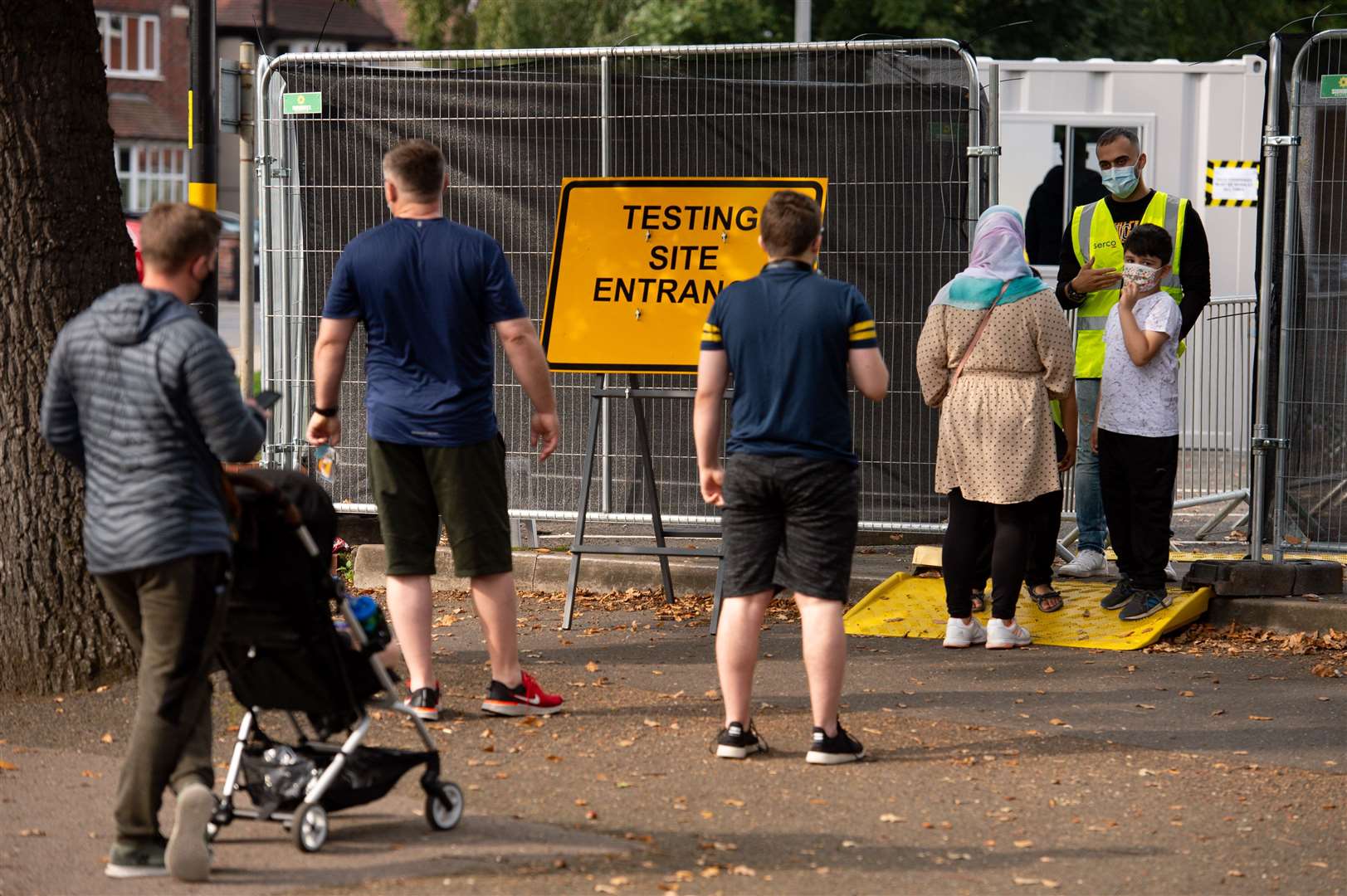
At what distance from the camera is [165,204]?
15.9 feet

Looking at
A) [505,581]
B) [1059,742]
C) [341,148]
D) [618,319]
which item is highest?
[341,148]

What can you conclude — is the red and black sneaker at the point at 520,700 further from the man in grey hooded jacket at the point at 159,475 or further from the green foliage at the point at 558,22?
the green foliage at the point at 558,22

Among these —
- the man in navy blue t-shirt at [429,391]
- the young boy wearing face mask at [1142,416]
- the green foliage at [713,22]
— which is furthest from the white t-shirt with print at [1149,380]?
the green foliage at [713,22]

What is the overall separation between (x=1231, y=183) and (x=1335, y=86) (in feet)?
23.2

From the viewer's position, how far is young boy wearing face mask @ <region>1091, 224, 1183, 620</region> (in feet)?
26.0

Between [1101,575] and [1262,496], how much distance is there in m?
0.92

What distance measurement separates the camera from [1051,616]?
8.34 metres

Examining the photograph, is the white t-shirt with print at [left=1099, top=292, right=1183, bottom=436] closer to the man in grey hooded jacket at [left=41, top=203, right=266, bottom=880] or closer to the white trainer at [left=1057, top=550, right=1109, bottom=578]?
the white trainer at [left=1057, top=550, right=1109, bottom=578]

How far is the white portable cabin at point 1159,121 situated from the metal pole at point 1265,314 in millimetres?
6696

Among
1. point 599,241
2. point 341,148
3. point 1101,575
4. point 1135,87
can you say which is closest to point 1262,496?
point 1101,575

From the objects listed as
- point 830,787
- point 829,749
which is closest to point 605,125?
point 829,749

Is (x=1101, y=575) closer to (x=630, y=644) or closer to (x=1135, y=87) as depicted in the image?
(x=630, y=644)

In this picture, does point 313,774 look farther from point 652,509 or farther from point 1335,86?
point 1335,86

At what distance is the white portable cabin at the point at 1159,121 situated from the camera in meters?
14.9
